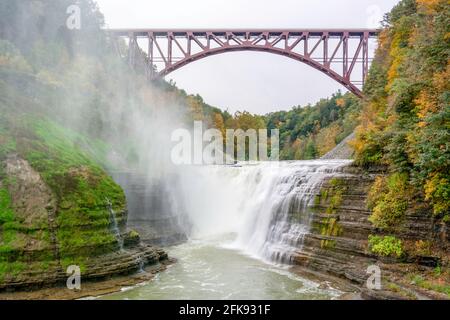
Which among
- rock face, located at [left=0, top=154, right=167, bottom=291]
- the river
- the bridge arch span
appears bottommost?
the river

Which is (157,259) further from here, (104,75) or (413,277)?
(104,75)

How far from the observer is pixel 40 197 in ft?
44.8

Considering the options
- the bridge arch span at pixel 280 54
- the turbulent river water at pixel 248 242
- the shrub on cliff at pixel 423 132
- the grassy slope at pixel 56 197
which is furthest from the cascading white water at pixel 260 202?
the bridge arch span at pixel 280 54

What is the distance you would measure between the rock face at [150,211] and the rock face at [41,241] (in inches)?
215

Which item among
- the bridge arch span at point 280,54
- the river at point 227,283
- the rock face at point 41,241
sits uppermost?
the bridge arch span at point 280,54

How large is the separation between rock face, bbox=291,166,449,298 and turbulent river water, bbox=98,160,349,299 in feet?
2.03

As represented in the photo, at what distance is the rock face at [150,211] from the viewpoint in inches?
816

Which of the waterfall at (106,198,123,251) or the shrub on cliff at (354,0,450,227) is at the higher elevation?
the shrub on cliff at (354,0,450,227)

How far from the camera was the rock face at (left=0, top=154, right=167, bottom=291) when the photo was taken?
11922mm

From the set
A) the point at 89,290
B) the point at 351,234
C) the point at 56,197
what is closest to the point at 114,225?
the point at 56,197

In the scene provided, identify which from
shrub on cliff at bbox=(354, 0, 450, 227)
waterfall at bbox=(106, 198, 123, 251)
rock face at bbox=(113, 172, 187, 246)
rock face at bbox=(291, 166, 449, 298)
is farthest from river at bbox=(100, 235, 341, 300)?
rock face at bbox=(113, 172, 187, 246)

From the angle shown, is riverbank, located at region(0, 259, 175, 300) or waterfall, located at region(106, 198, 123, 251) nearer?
riverbank, located at region(0, 259, 175, 300)

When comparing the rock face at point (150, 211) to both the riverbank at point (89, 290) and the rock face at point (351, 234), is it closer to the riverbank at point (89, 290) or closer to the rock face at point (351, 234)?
the riverbank at point (89, 290)

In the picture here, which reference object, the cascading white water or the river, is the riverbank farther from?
the cascading white water
